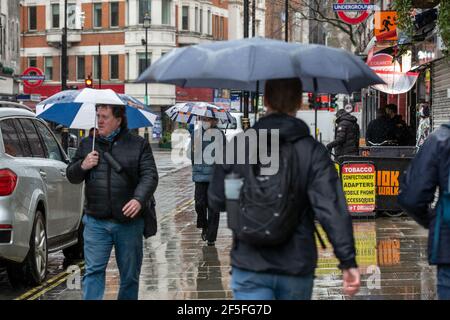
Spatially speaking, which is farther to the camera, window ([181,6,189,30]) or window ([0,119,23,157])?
window ([181,6,189,30])

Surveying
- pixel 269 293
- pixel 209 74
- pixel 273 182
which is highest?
pixel 209 74

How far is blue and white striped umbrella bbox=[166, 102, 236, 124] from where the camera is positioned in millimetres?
14451

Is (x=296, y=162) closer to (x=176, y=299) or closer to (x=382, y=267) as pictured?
(x=176, y=299)

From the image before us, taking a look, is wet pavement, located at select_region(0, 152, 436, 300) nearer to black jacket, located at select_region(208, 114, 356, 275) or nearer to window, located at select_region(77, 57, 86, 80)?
black jacket, located at select_region(208, 114, 356, 275)

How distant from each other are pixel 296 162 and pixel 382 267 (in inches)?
246

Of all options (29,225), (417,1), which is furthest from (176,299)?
(417,1)

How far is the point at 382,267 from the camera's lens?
11.3 meters

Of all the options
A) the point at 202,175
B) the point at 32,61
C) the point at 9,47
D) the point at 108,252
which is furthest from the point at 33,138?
the point at 32,61

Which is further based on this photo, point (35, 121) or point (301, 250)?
point (35, 121)

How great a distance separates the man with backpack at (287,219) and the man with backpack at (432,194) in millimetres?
473

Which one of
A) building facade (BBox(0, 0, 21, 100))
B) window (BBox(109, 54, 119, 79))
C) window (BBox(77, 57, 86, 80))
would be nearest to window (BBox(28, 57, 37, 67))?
window (BBox(77, 57, 86, 80))

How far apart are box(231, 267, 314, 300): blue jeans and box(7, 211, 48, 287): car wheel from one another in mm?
5045

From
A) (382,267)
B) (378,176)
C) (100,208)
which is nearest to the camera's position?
(100,208)

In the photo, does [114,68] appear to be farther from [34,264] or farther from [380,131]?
[34,264]
